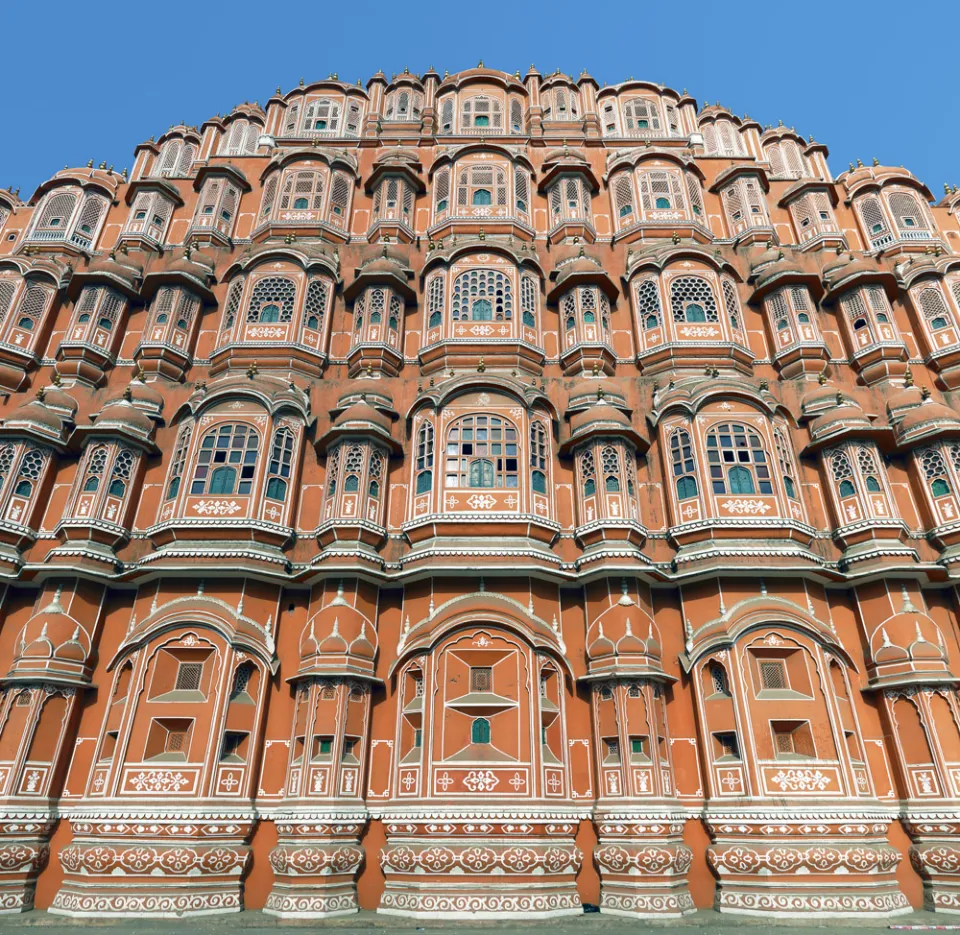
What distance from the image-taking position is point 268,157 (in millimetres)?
28672

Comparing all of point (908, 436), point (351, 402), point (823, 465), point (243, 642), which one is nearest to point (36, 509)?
point (243, 642)

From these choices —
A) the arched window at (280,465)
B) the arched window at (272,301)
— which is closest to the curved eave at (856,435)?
the arched window at (280,465)

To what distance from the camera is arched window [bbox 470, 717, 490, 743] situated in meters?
14.7

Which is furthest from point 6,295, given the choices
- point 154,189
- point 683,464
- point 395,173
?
point 683,464

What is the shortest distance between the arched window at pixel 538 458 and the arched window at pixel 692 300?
21.0ft

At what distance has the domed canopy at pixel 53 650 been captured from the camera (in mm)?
15453

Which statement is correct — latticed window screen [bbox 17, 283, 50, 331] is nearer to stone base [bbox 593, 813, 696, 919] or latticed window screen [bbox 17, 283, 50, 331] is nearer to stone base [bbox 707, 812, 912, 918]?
stone base [bbox 593, 813, 696, 919]

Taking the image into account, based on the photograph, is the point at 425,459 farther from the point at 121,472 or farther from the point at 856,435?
the point at 856,435

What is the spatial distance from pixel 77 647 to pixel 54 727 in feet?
5.64

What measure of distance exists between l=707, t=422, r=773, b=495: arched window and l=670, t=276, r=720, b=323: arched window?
4.77 metres

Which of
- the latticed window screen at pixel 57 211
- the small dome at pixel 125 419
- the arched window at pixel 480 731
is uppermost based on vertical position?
the latticed window screen at pixel 57 211

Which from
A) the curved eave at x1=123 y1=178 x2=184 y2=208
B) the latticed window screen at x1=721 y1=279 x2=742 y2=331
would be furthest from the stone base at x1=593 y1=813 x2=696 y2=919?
the curved eave at x1=123 y1=178 x2=184 y2=208

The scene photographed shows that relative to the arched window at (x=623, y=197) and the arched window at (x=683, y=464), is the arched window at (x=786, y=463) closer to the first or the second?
the arched window at (x=683, y=464)

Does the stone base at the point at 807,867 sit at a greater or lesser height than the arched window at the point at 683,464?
lesser
